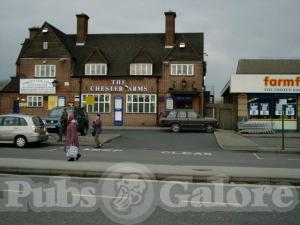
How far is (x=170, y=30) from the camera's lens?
45938 millimetres

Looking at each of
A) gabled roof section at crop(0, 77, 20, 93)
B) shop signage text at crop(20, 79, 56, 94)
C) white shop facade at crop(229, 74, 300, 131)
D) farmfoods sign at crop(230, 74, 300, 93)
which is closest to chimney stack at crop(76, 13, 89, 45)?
shop signage text at crop(20, 79, 56, 94)

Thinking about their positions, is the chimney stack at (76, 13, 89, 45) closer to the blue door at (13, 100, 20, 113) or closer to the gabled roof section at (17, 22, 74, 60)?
the gabled roof section at (17, 22, 74, 60)

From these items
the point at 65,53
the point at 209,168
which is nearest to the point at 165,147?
the point at 209,168

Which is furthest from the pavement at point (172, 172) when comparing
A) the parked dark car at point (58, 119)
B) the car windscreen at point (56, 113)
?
the car windscreen at point (56, 113)

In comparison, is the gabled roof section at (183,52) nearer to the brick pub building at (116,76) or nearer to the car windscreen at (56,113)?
the brick pub building at (116,76)

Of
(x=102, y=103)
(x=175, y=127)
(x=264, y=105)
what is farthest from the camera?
(x=102, y=103)

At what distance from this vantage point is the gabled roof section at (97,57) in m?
44.7

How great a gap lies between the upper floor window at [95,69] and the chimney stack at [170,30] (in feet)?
21.8

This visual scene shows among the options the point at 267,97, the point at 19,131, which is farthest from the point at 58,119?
the point at 267,97

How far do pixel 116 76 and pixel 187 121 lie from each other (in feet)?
36.6

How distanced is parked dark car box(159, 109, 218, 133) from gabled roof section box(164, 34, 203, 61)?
352 inches

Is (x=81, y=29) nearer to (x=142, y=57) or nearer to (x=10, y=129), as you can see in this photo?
(x=142, y=57)

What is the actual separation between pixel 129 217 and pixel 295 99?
99.8ft

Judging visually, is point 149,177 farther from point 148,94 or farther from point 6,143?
point 148,94
